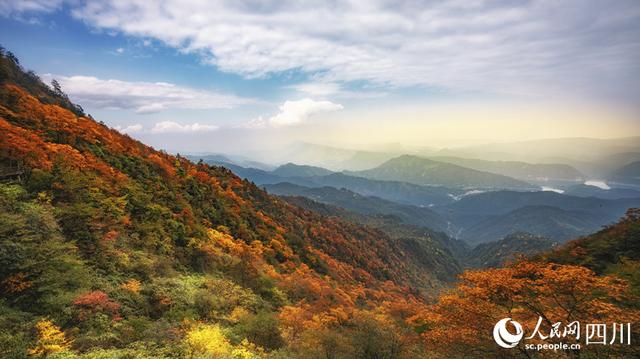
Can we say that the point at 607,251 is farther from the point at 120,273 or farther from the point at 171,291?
the point at 120,273

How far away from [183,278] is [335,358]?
1749 cm

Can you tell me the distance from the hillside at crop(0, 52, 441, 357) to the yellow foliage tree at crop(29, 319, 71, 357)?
0.14 metres

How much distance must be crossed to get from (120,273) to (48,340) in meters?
10.2

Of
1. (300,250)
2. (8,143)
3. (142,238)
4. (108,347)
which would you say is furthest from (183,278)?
(300,250)

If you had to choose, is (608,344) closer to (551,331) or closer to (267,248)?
(551,331)

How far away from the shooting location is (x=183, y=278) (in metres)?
31.4

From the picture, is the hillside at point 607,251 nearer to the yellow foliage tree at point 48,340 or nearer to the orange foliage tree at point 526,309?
the orange foliage tree at point 526,309

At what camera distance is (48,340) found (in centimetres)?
1653

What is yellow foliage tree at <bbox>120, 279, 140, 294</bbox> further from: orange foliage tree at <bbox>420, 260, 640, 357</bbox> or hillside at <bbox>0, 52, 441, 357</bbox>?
orange foliage tree at <bbox>420, 260, 640, 357</bbox>

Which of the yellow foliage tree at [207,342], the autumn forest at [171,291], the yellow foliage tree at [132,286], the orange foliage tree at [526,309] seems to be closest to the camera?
the orange foliage tree at [526,309]

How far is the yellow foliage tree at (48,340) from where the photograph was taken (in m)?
16.0

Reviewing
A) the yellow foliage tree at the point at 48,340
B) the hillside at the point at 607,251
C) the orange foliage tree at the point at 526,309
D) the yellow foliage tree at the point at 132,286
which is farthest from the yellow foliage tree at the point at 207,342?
the hillside at the point at 607,251

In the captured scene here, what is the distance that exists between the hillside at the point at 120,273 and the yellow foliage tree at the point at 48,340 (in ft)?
0.45

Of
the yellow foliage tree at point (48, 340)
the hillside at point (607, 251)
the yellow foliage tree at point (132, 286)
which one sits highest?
the yellow foliage tree at point (48, 340)
